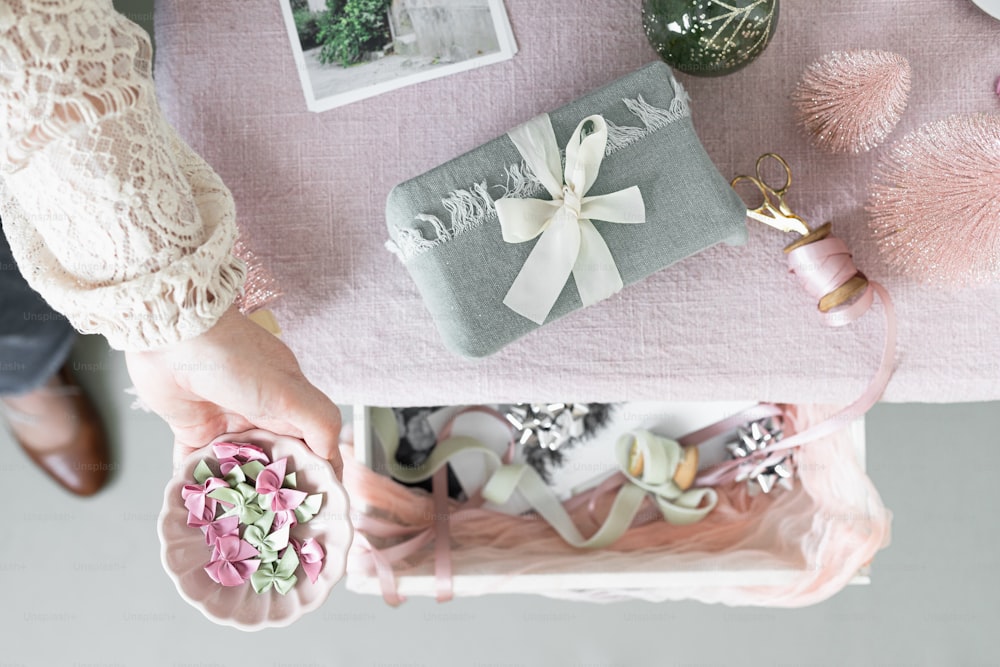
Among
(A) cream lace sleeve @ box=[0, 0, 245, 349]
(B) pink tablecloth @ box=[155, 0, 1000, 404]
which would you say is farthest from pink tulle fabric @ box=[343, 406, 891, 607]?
(A) cream lace sleeve @ box=[0, 0, 245, 349]

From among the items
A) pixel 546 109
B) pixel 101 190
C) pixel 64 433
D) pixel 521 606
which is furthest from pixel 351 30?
pixel 521 606

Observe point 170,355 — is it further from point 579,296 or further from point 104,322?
point 579,296

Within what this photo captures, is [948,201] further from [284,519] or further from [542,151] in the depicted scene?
[284,519]

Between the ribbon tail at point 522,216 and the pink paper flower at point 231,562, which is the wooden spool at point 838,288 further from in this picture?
the pink paper flower at point 231,562

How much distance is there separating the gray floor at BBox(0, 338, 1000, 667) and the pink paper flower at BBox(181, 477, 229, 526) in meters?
0.76

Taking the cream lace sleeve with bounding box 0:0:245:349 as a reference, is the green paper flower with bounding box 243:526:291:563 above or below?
below

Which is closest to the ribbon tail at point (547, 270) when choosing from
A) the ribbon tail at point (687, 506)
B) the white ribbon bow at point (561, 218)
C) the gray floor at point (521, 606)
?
the white ribbon bow at point (561, 218)

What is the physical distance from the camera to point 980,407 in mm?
1436

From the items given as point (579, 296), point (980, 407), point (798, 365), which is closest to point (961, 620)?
point (980, 407)

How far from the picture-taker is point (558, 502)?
121 centimetres

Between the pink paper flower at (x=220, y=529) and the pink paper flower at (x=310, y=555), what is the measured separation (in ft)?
0.21

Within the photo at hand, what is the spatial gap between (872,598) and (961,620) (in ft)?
0.61

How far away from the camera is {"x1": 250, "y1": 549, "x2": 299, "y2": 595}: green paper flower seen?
750 millimetres

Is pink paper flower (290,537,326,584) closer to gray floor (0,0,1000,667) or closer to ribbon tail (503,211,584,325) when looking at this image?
ribbon tail (503,211,584,325)
